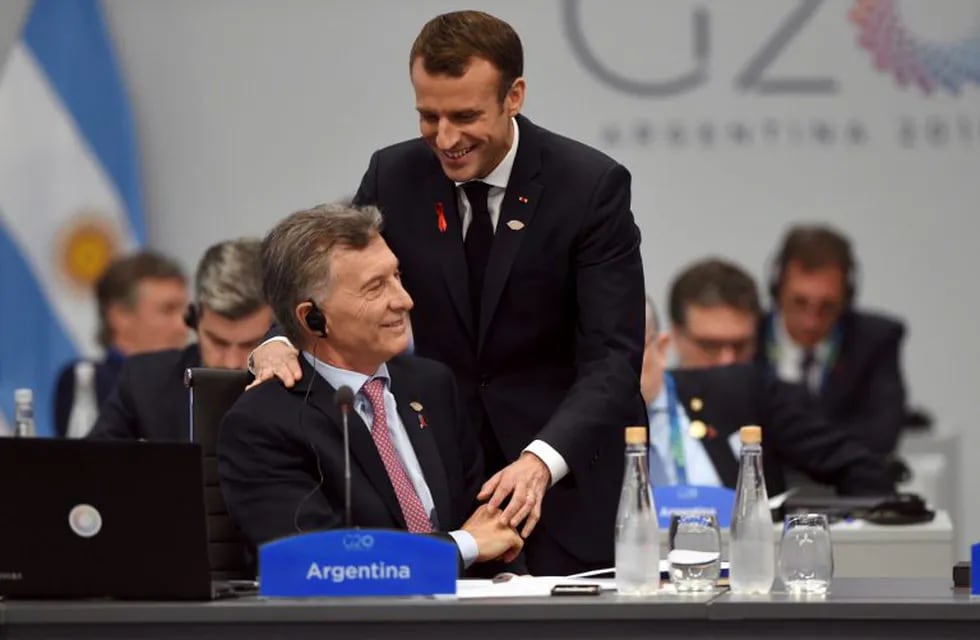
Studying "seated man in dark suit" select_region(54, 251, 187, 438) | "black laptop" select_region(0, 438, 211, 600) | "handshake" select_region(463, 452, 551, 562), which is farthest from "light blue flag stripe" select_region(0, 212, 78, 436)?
"black laptop" select_region(0, 438, 211, 600)

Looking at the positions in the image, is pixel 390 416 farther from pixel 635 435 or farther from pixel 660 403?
pixel 660 403

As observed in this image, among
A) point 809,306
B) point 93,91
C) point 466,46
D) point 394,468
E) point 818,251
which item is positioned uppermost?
point 93,91

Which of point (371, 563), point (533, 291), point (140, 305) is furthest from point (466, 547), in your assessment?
point (140, 305)

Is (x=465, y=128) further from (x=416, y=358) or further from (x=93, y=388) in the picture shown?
(x=93, y=388)

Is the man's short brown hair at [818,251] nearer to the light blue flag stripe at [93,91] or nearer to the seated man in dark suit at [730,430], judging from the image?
the seated man in dark suit at [730,430]

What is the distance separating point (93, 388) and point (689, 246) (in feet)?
8.85

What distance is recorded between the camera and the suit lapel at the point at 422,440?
3.46 metres

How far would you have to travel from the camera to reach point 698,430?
5.58 metres

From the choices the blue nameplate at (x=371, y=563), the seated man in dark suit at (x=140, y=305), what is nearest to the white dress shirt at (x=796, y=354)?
the seated man in dark suit at (x=140, y=305)

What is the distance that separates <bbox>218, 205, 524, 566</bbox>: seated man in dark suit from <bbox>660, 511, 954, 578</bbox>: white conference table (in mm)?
1711

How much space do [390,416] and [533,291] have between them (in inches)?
14.7

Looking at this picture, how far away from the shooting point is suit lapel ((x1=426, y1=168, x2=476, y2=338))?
3656 mm

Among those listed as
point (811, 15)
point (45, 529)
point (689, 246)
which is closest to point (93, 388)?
point (689, 246)

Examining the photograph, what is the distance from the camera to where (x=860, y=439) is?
7895 mm
